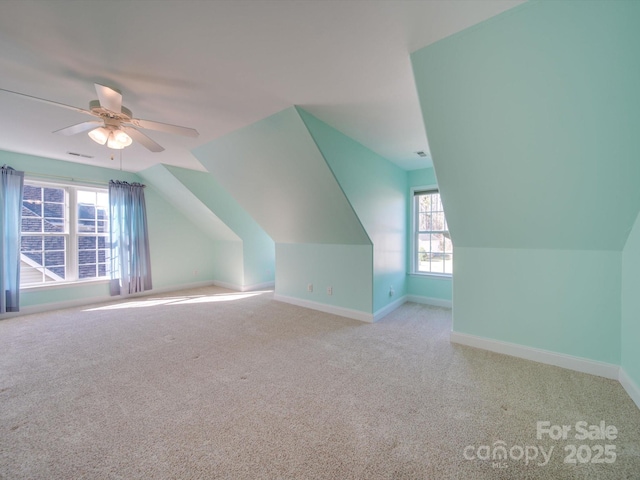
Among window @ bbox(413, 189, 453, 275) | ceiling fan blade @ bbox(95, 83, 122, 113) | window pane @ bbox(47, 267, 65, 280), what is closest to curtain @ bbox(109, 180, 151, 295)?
→ window pane @ bbox(47, 267, 65, 280)

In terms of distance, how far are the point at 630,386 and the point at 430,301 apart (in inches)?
96.8

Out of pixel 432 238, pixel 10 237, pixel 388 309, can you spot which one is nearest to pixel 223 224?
pixel 10 237

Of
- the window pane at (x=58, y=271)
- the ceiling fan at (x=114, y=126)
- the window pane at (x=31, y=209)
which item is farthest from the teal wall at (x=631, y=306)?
the window pane at (x=31, y=209)

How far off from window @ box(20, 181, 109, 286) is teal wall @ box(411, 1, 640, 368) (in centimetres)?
555

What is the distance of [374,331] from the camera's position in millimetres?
3207

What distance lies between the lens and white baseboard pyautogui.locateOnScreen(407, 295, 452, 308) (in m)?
4.20

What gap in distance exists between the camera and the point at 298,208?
3605mm

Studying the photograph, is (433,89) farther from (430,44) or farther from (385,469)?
(385,469)

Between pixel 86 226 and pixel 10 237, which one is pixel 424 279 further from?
pixel 10 237

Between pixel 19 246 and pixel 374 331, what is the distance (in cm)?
514

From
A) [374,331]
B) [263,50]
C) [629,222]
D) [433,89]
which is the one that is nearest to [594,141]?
[629,222]

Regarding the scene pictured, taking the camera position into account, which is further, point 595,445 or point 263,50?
point 263,50

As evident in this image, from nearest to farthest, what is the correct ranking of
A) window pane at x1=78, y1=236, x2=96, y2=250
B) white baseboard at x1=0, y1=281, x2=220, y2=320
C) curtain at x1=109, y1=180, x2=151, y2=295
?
white baseboard at x1=0, y1=281, x2=220, y2=320
window pane at x1=78, y1=236, x2=96, y2=250
curtain at x1=109, y1=180, x2=151, y2=295

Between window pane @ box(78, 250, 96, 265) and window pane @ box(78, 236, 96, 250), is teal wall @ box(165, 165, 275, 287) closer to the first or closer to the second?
window pane @ box(78, 236, 96, 250)
